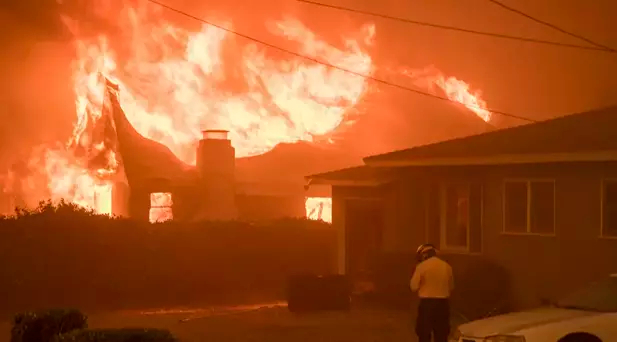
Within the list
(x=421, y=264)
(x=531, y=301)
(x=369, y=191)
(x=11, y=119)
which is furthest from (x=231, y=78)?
(x=421, y=264)

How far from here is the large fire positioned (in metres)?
43.5

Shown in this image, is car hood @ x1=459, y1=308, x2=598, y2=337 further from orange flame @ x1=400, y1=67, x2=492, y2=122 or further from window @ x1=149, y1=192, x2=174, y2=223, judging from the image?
orange flame @ x1=400, y1=67, x2=492, y2=122

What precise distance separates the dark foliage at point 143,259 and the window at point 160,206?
10.4 metres

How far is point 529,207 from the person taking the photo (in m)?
18.6

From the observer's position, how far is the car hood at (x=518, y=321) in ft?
35.0

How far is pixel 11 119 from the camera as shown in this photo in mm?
49500

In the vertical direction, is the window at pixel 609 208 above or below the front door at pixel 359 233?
above

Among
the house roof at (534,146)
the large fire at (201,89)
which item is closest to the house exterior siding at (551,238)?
the house roof at (534,146)

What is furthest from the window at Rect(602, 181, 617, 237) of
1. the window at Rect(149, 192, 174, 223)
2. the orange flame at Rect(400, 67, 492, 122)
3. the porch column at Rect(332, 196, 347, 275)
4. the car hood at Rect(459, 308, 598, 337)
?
the orange flame at Rect(400, 67, 492, 122)

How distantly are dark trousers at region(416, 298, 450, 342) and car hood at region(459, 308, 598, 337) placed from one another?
1.41m

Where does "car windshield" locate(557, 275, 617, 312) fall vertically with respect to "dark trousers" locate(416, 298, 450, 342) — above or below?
above

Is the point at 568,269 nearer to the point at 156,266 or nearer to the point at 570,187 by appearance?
the point at 570,187

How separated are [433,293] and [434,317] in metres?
0.33

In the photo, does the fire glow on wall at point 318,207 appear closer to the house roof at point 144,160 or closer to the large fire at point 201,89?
the large fire at point 201,89
